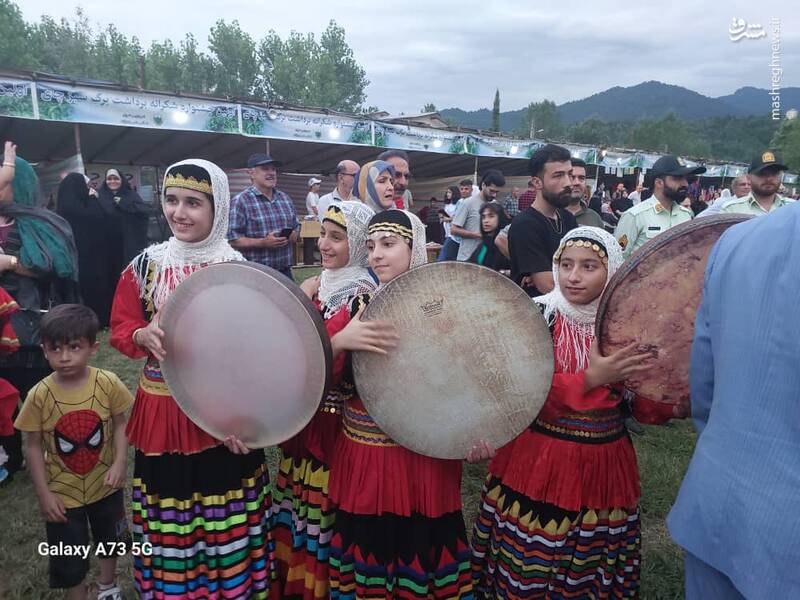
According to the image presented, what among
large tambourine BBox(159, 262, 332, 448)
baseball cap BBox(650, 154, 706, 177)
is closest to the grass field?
large tambourine BBox(159, 262, 332, 448)

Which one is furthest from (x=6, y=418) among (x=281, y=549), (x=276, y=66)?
(x=276, y=66)

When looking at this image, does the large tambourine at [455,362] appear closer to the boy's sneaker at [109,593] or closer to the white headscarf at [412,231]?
the white headscarf at [412,231]

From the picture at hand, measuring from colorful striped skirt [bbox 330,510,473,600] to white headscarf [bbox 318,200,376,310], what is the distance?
830mm

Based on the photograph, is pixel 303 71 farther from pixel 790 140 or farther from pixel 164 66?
pixel 790 140

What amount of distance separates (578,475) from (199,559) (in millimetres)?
1468

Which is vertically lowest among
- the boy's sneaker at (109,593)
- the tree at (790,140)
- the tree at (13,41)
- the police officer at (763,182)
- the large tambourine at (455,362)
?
the boy's sneaker at (109,593)

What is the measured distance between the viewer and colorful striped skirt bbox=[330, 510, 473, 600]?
6.09 feet

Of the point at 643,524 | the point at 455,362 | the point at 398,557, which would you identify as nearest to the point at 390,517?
the point at 398,557

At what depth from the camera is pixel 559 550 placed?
194 centimetres

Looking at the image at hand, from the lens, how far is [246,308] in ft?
5.54

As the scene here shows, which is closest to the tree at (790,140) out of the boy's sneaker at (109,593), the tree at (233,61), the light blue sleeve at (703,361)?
the light blue sleeve at (703,361)

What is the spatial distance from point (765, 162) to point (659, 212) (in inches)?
41.0

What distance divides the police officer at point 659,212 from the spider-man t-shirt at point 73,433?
4.00 meters

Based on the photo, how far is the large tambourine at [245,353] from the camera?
1.61m
